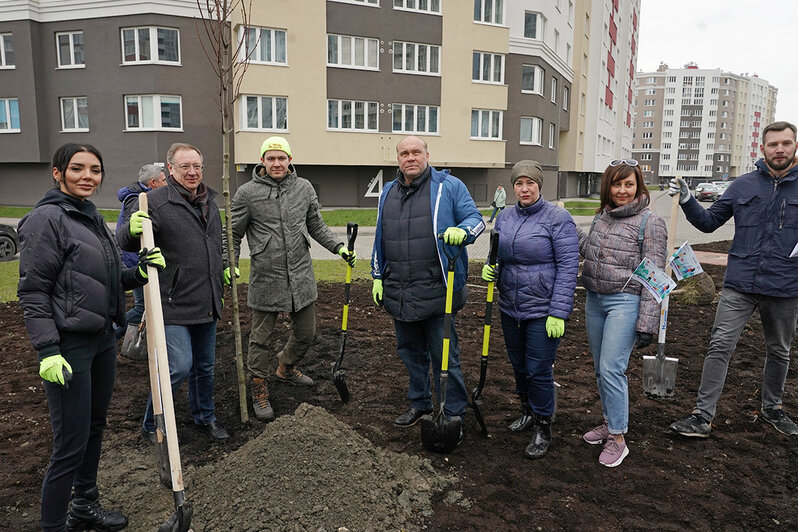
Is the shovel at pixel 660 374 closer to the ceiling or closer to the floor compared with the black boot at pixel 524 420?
closer to the ceiling

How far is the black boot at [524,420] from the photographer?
14.8 ft

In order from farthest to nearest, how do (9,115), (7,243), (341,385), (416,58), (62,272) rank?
1. (416,58)
2. (9,115)
3. (7,243)
4. (341,385)
5. (62,272)

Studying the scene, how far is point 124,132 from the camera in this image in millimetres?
26422

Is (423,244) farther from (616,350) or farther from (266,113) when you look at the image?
(266,113)

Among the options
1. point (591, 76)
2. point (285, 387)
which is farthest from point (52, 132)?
point (591, 76)

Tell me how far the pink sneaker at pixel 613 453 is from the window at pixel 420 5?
28386 mm

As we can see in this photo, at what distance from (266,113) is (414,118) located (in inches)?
305

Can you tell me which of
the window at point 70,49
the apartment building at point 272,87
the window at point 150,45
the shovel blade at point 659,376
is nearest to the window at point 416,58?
the apartment building at point 272,87

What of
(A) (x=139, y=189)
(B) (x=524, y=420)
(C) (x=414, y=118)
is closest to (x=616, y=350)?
(B) (x=524, y=420)

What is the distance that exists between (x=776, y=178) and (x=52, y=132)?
3189cm

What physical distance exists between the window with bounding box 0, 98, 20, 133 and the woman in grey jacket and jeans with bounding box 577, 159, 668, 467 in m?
32.0

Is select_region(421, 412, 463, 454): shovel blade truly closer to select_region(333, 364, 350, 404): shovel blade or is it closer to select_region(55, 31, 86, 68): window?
select_region(333, 364, 350, 404): shovel blade

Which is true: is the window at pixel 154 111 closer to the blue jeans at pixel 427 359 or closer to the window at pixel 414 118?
the window at pixel 414 118

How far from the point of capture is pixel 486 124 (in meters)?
31.2
